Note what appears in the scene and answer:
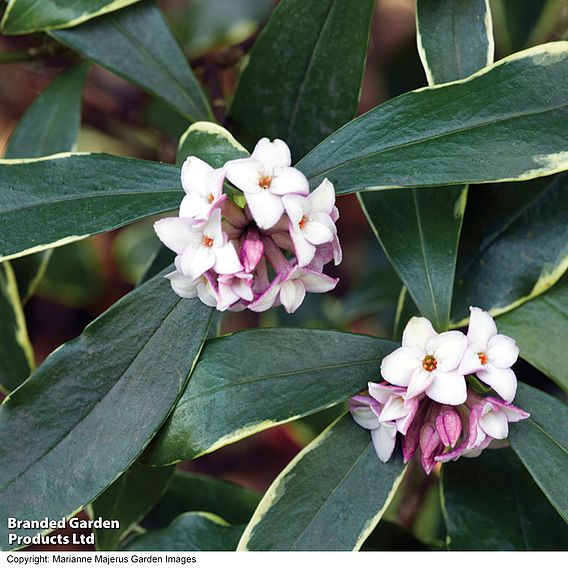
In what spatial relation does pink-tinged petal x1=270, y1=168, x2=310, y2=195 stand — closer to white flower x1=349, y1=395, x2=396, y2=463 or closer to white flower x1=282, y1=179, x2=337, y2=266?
white flower x1=282, y1=179, x2=337, y2=266

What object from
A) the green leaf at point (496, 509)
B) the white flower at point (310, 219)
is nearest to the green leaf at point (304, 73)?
the white flower at point (310, 219)

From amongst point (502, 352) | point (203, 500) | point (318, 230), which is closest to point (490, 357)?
point (502, 352)

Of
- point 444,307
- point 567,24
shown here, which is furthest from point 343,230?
point 444,307

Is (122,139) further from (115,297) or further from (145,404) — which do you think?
(145,404)

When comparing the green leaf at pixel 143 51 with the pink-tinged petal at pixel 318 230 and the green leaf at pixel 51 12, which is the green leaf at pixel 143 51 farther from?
the pink-tinged petal at pixel 318 230

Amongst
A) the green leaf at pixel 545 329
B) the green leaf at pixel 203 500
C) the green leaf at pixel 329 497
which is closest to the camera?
the green leaf at pixel 329 497

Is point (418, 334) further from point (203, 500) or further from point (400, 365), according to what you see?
point (203, 500)
